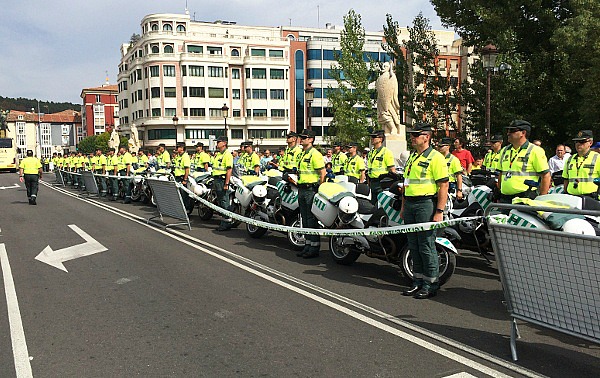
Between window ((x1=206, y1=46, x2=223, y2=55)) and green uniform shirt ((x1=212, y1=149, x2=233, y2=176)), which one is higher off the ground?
window ((x1=206, y1=46, x2=223, y2=55))

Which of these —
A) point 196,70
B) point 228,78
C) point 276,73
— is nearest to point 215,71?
point 228,78

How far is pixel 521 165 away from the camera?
21.5 ft

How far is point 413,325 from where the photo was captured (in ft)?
16.1

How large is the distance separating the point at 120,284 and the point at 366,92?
29.2m

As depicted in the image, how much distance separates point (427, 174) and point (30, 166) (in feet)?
52.1

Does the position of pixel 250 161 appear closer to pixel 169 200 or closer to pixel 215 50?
pixel 169 200

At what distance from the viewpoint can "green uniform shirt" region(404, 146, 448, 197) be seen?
564 cm

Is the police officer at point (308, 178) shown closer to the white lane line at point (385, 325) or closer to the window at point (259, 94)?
the white lane line at point (385, 325)

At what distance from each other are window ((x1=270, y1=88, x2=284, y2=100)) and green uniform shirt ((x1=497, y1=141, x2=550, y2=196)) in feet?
221

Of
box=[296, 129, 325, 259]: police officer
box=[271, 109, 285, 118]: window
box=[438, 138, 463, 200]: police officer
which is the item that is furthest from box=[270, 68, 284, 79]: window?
box=[296, 129, 325, 259]: police officer

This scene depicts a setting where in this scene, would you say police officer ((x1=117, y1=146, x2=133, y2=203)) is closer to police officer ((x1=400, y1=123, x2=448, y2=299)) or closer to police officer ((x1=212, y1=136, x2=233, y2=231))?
police officer ((x1=212, y1=136, x2=233, y2=231))

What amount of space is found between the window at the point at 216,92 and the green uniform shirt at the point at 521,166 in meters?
66.2

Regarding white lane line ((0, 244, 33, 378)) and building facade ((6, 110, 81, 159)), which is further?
building facade ((6, 110, 81, 159))

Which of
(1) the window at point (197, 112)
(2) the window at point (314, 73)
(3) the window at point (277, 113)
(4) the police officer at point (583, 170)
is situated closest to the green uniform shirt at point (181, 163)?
(4) the police officer at point (583, 170)
